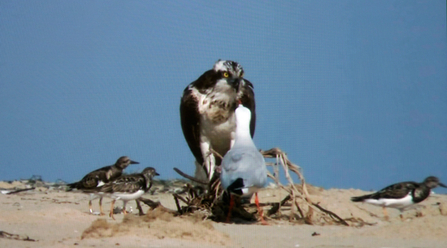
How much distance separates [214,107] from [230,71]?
0.58m

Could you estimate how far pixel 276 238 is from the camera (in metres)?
8.73

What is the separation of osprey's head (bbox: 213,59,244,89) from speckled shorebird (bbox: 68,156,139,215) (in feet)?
6.45

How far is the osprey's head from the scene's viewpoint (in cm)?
1172

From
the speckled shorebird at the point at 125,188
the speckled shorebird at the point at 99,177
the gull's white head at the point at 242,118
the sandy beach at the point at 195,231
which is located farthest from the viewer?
the speckled shorebird at the point at 99,177

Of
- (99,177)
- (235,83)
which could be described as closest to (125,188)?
(99,177)

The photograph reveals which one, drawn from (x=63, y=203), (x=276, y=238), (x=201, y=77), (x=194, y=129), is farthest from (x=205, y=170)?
(x=276, y=238)

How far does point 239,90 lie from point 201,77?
639mm

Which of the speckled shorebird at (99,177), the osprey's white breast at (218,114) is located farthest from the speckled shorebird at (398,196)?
the speckled shorebird at (99,177)

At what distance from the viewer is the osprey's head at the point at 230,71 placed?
1172cm

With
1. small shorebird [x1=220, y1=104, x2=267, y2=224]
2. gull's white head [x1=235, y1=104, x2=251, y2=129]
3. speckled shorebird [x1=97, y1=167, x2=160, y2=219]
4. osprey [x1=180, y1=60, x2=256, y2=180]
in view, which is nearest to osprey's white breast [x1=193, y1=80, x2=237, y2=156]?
osprey [x1=180, y1=60, x2=256, y2=180]

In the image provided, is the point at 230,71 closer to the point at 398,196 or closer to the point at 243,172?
the point at 243,172

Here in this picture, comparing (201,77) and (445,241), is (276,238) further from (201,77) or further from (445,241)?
(201,77)

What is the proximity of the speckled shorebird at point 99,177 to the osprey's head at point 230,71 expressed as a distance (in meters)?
1.97

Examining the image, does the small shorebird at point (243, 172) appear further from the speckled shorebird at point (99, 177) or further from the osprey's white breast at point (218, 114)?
the speckled shorebird at point (99, 177)
